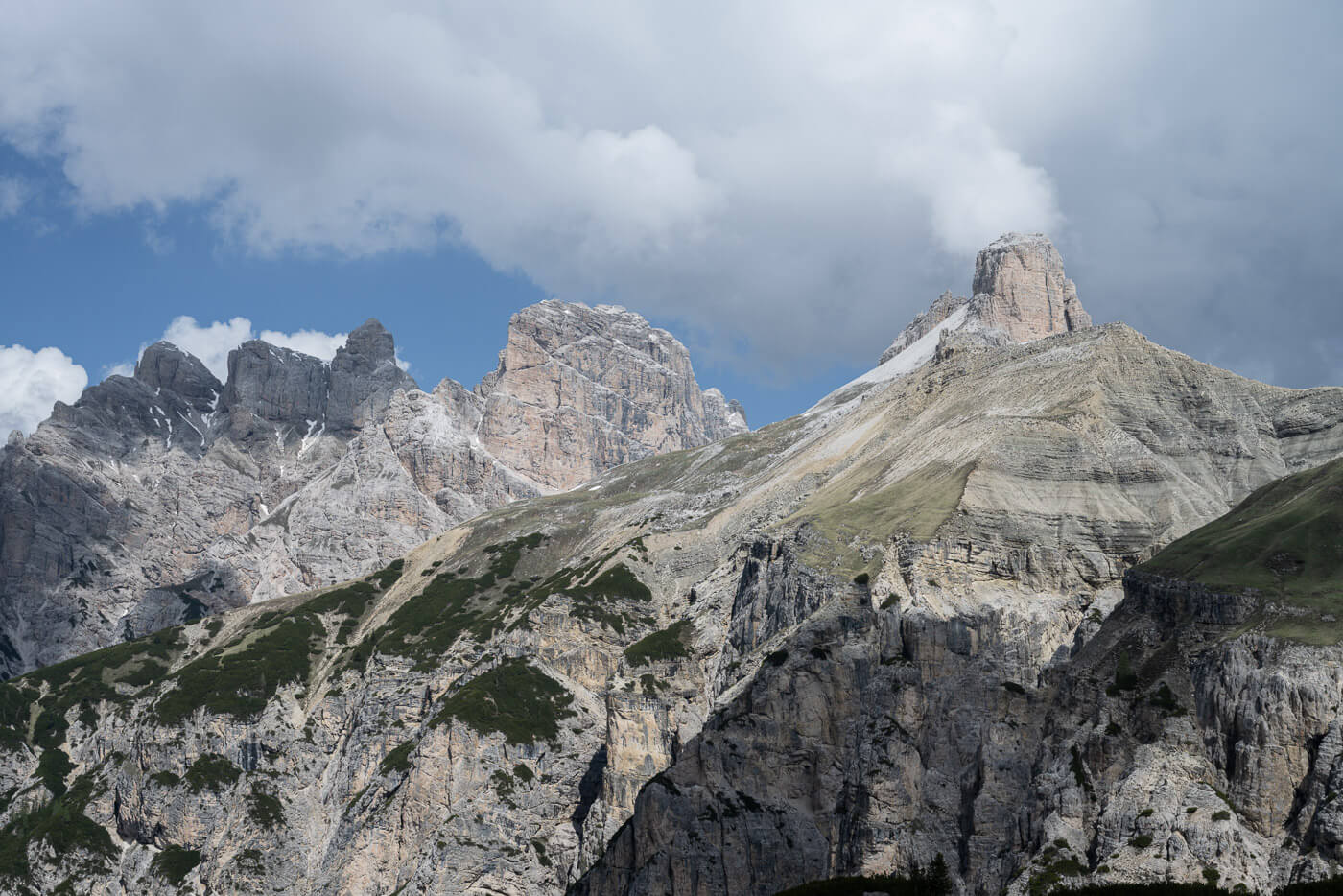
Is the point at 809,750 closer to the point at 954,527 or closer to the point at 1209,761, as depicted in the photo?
the point at 954,527

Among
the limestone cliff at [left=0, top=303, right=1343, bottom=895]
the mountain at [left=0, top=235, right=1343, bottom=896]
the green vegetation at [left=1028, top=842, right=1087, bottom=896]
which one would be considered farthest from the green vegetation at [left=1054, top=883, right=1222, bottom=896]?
the green vegetation at [left=1028, top=842, right=1087, bottom=896]

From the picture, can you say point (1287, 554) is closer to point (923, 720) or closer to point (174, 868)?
point (923, 720)

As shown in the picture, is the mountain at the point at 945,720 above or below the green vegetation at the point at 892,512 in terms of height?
below

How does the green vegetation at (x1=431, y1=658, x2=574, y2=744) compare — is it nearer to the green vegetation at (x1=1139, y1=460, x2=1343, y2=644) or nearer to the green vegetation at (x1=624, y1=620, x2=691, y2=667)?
the green vegetation at (x1=624, y1=620, x2=691, y2=667)

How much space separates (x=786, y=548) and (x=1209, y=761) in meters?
84.7

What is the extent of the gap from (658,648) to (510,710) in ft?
81.9

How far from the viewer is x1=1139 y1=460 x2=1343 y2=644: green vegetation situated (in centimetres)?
10544

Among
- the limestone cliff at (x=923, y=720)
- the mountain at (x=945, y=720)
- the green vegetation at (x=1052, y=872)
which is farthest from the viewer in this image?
the limestone cliff at (x=923, y=720)

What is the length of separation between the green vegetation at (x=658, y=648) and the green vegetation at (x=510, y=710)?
14.6 meters

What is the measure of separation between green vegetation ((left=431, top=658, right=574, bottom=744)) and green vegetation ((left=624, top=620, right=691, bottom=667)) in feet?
47.9

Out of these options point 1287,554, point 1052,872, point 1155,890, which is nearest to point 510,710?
point 1052,872

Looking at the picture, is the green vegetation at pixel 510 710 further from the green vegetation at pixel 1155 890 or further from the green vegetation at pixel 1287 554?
the green vegetation at pixel 1155 890

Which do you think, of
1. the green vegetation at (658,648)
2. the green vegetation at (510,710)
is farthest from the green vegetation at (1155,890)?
the green vegetation at (510,710)

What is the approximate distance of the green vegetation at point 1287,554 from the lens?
105438mm
